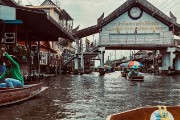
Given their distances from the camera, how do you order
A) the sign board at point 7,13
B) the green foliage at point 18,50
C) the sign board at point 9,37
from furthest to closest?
the sign board at point 9,37 < the green foliage at point 18,50 < the sign board at point 7,13

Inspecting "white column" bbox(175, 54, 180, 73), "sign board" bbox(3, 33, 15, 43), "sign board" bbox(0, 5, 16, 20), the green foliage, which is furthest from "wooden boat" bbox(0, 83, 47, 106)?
"white column" bbox(175, 54, 180, 73)

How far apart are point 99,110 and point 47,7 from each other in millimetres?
44684

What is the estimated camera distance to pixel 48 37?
3338 cm

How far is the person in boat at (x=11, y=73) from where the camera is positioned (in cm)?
1123

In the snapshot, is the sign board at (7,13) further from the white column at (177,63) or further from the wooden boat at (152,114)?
the white column at (177,63)

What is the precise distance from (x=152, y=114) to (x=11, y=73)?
7.66 meters

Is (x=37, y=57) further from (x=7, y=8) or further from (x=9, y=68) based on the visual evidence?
(x=9, y=68)

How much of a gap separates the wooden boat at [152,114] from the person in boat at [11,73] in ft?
22.9

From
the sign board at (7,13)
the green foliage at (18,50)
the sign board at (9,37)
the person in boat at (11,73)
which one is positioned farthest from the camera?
the sign board at (9,37)

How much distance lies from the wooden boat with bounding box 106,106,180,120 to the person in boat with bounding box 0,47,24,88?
6.97 meters

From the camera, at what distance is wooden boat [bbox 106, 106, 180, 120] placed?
16.4ft

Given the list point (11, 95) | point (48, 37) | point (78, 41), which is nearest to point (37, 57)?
point (48, 37)

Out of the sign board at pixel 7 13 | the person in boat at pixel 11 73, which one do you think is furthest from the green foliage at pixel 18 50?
the person in boat at pixel 11 73

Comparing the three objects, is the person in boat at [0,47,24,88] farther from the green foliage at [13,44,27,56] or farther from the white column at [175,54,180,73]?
the white column at [175,54,180,73]
